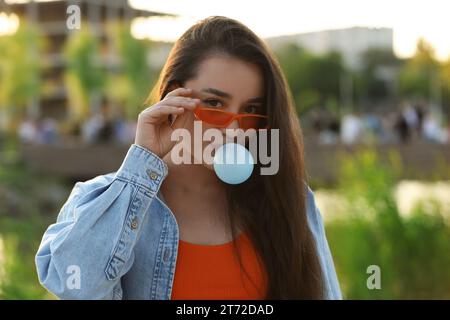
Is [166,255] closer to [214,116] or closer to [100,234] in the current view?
[100,234]

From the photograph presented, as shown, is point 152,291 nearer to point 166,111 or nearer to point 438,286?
point 166,111

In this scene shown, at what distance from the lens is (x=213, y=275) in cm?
135

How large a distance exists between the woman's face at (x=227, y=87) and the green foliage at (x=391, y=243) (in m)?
2.96

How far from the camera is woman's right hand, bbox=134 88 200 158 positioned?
1281 mm

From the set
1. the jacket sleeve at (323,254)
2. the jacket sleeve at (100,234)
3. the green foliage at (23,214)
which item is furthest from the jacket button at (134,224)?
the green foliage at (23,214)

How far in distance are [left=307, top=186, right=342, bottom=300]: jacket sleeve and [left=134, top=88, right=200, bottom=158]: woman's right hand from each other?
34 cm

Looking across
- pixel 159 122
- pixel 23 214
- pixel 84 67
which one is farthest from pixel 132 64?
pixel 159 122

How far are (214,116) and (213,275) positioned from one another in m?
0.30

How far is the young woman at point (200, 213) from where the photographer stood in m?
1.23

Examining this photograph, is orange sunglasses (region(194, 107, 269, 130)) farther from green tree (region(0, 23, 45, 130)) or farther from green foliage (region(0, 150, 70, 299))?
green tree (region(0, 23, 45, 130))

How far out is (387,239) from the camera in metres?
4.25

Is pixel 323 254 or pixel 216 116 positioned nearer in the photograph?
pixel 216 116

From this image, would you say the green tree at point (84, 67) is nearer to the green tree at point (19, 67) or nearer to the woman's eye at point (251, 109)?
the green tree at point (19, 67)

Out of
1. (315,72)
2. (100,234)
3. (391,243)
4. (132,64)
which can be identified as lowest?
(391,243)
